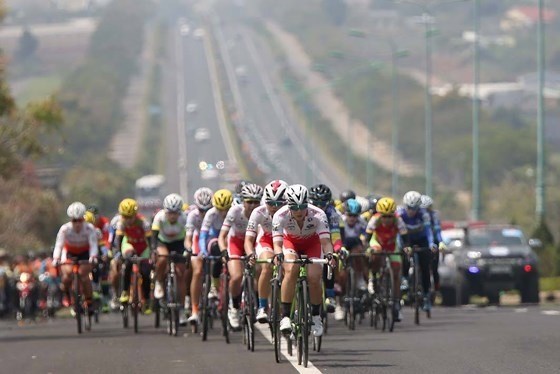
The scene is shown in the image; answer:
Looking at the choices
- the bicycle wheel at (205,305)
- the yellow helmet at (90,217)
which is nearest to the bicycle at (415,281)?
the bicycle wheel at (205,305)

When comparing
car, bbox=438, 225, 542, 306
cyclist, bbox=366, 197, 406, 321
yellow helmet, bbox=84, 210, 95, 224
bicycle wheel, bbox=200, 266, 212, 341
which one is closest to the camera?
bicycle wheel, bbox=200, 266, 212, 341

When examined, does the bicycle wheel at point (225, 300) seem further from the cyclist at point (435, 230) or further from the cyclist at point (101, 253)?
the cyclist at point (101, 253)

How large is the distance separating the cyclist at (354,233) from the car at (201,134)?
128m

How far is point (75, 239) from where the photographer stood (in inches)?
1119

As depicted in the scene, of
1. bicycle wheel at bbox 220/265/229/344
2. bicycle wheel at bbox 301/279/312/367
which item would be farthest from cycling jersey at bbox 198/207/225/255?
bicycle wheel at bbox 301/279/312/367

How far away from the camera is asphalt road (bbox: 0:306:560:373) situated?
19.5m

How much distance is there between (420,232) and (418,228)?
0.22ft

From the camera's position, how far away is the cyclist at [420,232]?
29.0 meters

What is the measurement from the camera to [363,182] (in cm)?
14838

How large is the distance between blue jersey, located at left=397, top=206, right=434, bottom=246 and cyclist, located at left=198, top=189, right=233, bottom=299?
3.96 metres

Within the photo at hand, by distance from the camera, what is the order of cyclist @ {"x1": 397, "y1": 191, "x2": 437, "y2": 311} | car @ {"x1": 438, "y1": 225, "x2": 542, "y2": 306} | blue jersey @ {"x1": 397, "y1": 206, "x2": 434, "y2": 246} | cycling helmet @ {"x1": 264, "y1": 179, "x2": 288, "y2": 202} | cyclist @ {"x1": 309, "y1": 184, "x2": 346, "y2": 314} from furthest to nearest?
car @ {"x1": 438, "y1": 225, "x2": 542, "y2": 306}, blue jersey @ {"x1": 397, "y1": 206, "x2": 434, "y2": 246}, cyclist @ {"x1": 397, "y1": 191, "x2": 437, "y2": 311}, cyclist @ {"x1": 309, "y1": 184, "x2": 346, "y2": 314}, cycling helmet @ {"x1": 264, "y1": 179, "x2": 288, "y2": 202}

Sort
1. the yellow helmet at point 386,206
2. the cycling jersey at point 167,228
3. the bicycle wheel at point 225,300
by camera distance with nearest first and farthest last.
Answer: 1. the bicycle wheel at point 225,300
2. the yellow helmet at point 386,206
3. the cycling jersey at point 167,228

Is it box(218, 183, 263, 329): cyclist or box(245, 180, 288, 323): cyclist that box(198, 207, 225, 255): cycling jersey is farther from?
box(245, 180, 288, 323): cyclist

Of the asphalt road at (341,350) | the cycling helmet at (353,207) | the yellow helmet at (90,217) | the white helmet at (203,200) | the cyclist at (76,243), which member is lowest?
the asphalt road at (341,350)
